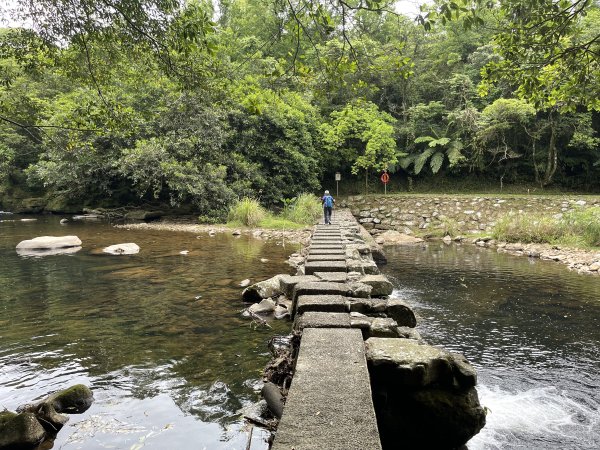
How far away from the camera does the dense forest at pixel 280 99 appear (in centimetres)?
443

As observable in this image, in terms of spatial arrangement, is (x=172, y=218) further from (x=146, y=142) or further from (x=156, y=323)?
(x=156, y=323)

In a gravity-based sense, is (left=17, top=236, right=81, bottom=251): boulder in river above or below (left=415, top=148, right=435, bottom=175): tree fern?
below

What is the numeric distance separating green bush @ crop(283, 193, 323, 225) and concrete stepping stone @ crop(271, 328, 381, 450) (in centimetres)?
1485

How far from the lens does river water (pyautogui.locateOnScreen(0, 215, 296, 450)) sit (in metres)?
3.38

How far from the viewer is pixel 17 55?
5301mm

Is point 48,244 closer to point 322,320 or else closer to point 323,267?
point 323,267

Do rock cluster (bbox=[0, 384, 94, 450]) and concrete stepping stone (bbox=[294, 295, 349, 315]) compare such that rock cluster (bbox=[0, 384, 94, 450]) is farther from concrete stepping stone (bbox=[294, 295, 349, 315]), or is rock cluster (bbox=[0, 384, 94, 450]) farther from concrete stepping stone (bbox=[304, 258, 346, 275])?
concrete stepping stone (bbox=[304, 258, 346, 275])

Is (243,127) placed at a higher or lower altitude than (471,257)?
higher

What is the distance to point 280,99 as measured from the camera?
4.68 m

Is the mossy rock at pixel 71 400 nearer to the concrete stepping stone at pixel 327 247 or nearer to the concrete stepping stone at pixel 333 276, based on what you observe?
the concrete stepping stone at pixel 333 276

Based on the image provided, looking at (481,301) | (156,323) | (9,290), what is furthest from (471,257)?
(9,290)

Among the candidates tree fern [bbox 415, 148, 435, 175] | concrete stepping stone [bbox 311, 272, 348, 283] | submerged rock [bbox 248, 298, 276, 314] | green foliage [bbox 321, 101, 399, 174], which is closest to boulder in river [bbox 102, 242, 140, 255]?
submerged rock [bbox 248, 298, 276, 314]

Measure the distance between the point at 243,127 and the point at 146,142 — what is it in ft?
15.9

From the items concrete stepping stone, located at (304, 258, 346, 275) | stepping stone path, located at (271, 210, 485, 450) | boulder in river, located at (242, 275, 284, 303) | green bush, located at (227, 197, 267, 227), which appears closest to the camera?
stepping stone path, located at (271, 210, 485, 450)
